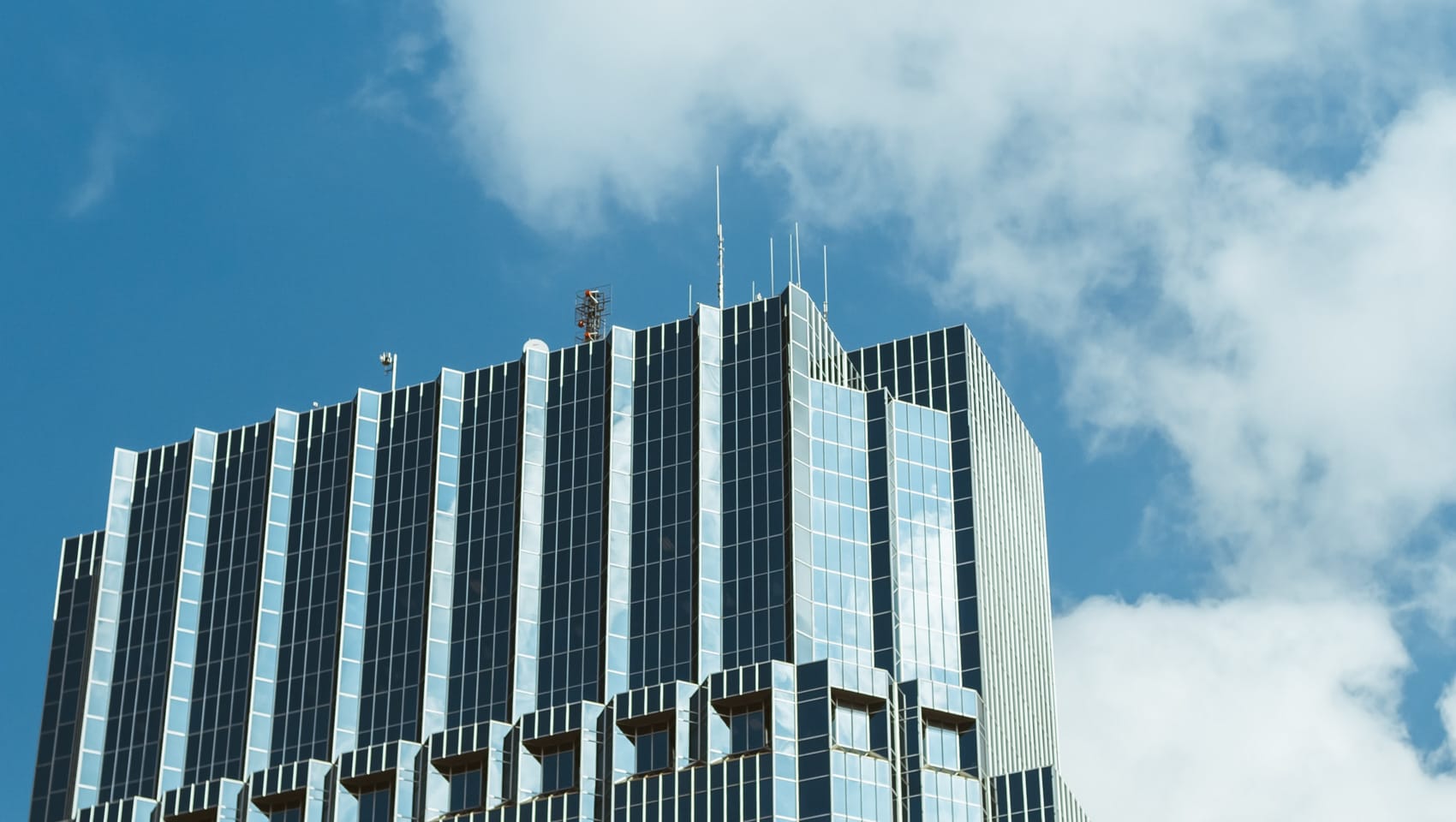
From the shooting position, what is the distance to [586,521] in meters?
176

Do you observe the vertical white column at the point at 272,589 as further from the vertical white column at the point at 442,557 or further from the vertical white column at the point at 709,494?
the vertical white column at the point at 709,494

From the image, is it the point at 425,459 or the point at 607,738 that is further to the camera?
the point at 425,459

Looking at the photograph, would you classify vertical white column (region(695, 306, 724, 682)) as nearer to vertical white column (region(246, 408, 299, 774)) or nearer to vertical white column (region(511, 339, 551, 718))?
vertical white column (region(511, 339, 551, 718))

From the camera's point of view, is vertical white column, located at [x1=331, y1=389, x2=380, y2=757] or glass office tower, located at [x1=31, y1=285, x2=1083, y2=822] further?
vertical white column, located at [x1=331, y1=389, x2=380, y2=757]

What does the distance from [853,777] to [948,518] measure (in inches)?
915

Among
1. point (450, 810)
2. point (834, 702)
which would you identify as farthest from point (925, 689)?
point (450, 810)

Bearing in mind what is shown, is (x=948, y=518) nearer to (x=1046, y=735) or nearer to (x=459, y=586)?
(x=1046, y=735)

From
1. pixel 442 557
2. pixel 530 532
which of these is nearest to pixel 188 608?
pixel 442 557

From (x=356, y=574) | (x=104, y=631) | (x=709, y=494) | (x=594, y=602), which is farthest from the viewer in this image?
(x=104, y=631)

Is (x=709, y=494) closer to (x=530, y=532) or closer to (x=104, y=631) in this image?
(x=530, y=532)

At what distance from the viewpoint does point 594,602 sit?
173 meters

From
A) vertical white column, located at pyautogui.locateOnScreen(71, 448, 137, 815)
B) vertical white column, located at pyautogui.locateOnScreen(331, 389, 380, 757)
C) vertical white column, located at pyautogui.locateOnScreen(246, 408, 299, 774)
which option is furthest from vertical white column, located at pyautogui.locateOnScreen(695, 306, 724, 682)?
vertical white column, located at pyautogui.locateOnScreen(71, 448, 137, 815)

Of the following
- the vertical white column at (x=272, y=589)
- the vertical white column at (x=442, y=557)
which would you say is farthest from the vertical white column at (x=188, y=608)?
the vertical white column at (x=442, y=557)

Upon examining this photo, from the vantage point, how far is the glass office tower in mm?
163875
